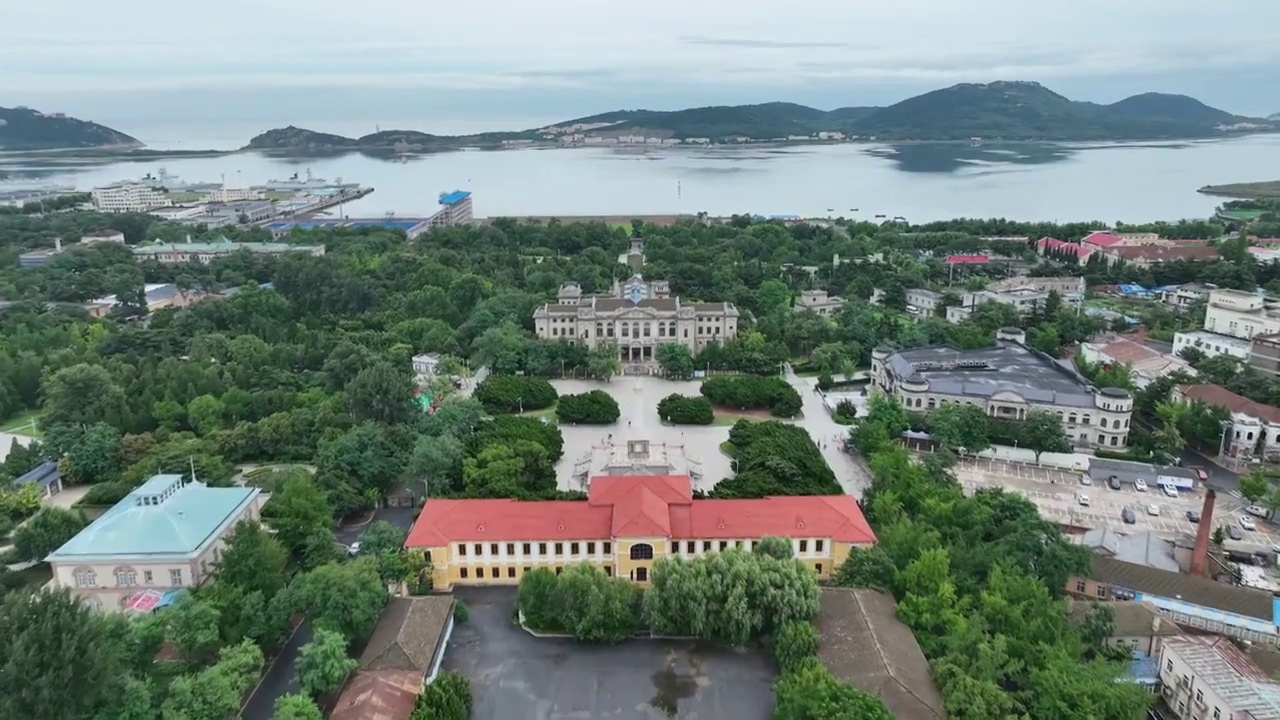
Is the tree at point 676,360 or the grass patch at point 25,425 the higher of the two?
the tree at point 676,360

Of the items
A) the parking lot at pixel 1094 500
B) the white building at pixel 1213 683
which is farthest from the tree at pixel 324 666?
the parking lot at pixel 1094 500

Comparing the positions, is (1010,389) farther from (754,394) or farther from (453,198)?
(453,198)

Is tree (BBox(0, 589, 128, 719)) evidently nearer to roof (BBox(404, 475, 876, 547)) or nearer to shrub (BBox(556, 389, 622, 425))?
roof (BBox(404, 475, 876, 547))

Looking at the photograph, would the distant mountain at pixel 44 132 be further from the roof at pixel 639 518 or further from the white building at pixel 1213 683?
the white building at pixel 1213 683

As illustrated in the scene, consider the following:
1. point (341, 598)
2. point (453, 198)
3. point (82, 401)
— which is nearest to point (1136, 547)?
point (341, 598)

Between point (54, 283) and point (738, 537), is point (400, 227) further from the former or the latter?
point (738, 537)


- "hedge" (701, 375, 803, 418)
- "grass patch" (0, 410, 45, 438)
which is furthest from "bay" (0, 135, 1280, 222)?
"grass patch" (0, 410, 45, 438)

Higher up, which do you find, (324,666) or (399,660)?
(324,666)
